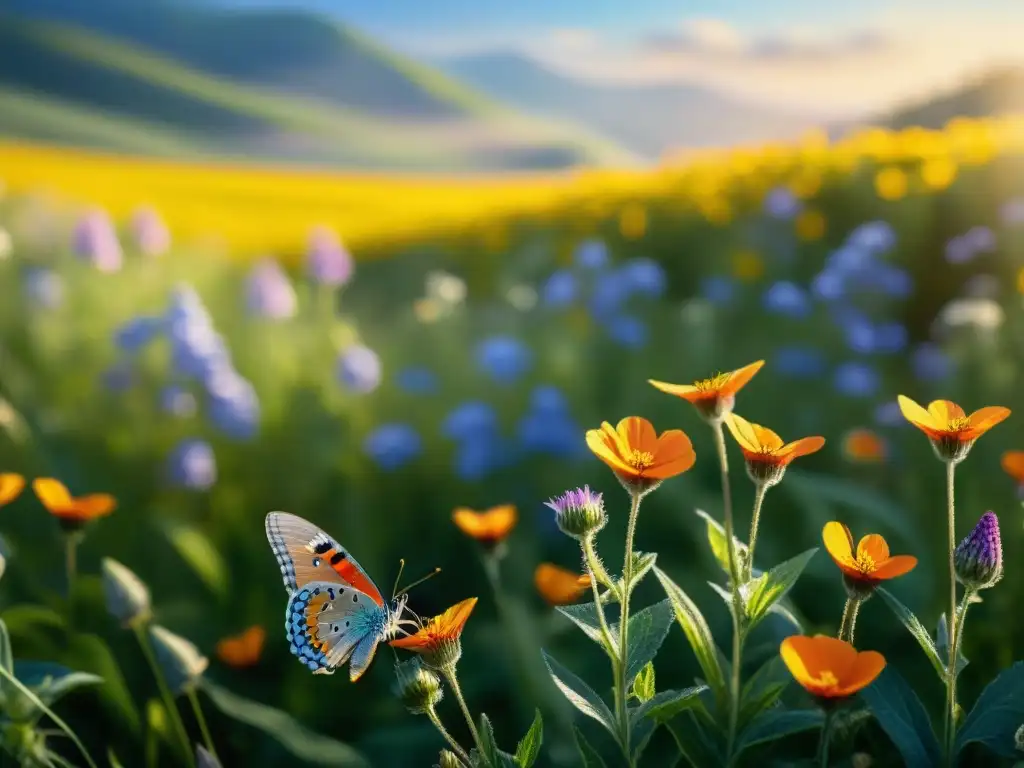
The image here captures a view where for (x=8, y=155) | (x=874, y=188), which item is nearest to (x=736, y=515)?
(x=874, y=188)

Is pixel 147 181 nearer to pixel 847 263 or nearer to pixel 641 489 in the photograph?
pixel 847 263

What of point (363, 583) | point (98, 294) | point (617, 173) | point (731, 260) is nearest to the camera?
point (363, 583)

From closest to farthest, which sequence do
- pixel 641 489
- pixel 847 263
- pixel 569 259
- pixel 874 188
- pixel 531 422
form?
pixel 641 489, pixel 531 422, pixel 847 263, pixel 874 188, pixel 569 259

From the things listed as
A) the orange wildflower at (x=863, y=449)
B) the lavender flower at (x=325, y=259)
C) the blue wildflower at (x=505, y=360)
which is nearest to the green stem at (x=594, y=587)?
the orange wildflower at (x=863, y=449)

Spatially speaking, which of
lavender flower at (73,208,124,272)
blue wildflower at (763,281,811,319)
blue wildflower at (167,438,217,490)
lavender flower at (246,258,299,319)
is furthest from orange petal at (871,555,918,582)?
lavender flower at (73,208,124,272)

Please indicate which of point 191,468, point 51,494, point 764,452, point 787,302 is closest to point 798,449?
point 764,452

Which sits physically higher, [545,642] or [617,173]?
[617,173]

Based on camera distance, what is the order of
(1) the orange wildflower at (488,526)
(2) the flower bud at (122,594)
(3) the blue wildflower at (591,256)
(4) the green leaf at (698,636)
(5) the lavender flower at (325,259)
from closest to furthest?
(4) the green leaf at (698,636), (1) the orange wildflower at (488,526), (2) the flower bud at (122,594), (5) the lavender flower at (325,259), (3) the blue wildflower at (591,256)

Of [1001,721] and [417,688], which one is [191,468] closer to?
[417,688]

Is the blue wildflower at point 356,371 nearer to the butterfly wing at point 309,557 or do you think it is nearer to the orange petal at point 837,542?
the butterfly wing at point 309,557
